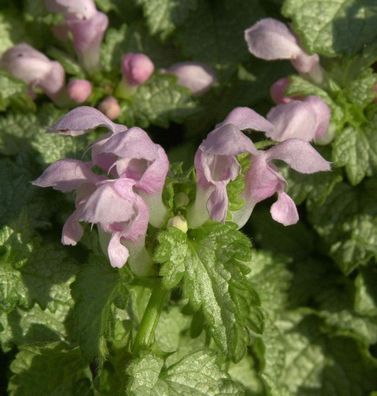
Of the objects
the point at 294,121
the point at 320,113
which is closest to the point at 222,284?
the point at 294,121

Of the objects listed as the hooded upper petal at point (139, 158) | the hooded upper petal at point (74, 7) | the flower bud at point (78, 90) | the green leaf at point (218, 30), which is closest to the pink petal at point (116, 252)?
the hooded upper petal at point (139, 158)

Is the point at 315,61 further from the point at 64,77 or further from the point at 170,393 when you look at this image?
the point at 170,393

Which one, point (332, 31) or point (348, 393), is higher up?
point (332, 31)

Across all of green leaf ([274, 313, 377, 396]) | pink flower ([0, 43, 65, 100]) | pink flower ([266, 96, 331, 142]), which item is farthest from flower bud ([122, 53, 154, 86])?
green leaf ([274, 313, 377, 396])

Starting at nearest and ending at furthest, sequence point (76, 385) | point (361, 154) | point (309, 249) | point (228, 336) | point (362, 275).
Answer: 1. point (228, 336)
2. point (76, 385)
3. point (361, 154)
4. point (362, 275)
5. point (309, 249)

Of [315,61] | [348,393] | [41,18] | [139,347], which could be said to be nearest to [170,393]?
[139,347]

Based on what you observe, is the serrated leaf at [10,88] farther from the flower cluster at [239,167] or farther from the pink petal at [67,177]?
the flower cluster at [239,167]
